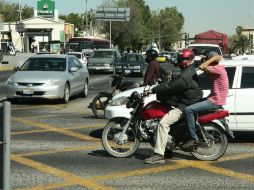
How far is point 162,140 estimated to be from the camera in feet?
Result: 24.8

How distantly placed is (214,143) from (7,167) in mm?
5157

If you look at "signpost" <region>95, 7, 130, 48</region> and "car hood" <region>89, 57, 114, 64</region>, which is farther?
"signpost" <region>95, 7, 130, 48</region>

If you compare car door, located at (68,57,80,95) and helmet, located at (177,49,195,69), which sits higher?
helmet, located at (177,49,195,69)

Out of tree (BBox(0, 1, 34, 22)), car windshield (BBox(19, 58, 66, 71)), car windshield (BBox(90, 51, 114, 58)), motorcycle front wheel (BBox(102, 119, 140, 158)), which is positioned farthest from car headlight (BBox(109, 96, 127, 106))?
tree (BBox(0, 1, 34, 22))

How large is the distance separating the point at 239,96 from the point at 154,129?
2146 mm

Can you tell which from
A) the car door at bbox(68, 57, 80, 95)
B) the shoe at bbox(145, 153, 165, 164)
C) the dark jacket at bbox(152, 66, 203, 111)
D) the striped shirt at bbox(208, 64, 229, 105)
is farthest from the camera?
the car door at bbox(68, 57, 80, 95)

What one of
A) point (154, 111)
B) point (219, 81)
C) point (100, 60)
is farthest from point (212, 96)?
point (100, 60)

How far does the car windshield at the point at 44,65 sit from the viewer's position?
16781mm

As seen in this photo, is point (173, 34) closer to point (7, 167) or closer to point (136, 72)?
point (136, 72)

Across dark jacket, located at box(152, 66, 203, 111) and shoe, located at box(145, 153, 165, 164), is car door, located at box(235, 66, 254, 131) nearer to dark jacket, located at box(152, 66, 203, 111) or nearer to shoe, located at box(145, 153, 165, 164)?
dark jacket, located at box(152, 66, 203, 111)

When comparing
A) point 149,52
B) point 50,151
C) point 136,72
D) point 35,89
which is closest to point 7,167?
point 50,151

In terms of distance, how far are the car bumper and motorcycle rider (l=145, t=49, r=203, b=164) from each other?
8488mm

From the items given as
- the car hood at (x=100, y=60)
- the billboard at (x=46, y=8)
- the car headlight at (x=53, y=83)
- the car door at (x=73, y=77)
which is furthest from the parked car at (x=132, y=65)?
the billboard at (x=46, y=8)

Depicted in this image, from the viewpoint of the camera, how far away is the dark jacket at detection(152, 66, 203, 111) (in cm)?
747
